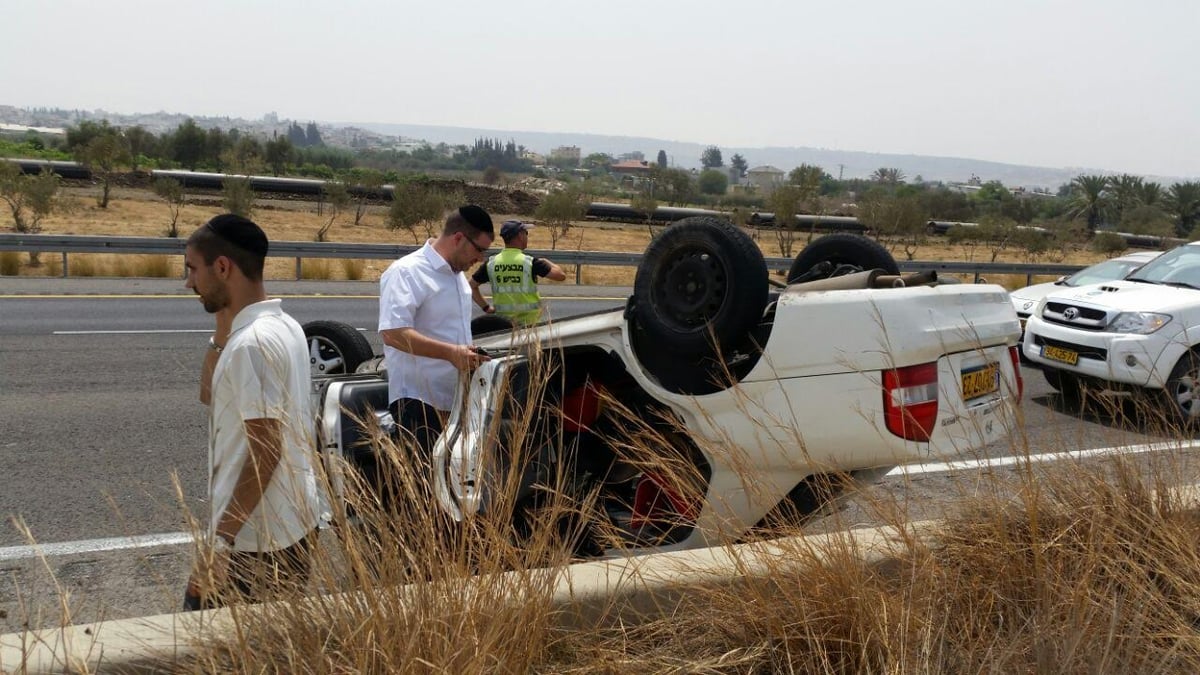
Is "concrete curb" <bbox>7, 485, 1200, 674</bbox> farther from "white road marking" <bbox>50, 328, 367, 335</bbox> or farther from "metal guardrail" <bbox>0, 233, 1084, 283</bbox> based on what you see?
"metal guardrail" <bbox>0, 233, 1084, 283</bbox>

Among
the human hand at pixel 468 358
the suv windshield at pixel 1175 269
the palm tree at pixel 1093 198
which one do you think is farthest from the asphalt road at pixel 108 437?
the palm tree at pixel 1093 198

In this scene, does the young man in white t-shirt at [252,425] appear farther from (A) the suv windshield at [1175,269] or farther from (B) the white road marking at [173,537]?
(A) the suv windshield at [1175,269]

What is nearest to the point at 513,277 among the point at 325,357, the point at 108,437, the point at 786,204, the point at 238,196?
the point at 325,357

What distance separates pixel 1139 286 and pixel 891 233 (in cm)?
2819

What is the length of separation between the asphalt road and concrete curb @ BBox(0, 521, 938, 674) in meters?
0.10

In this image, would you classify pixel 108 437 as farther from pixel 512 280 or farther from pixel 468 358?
pixel 468 358

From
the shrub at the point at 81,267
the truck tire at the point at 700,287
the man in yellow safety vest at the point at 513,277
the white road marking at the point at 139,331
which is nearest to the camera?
the truck tire at the point at 700,287

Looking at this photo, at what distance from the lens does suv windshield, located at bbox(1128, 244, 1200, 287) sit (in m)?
9.52

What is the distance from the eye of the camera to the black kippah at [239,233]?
3160 millimetres

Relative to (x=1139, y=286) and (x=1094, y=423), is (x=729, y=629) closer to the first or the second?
(x=1094, y=423)

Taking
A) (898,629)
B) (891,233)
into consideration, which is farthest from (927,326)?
(891,233)

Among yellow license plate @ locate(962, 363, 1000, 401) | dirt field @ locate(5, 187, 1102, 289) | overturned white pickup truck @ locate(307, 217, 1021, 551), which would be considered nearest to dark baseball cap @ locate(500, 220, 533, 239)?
overturned white pickup truck @ locate(307, 217, 1021, 551)

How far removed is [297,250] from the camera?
19500 mm

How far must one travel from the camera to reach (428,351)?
4270 mm
